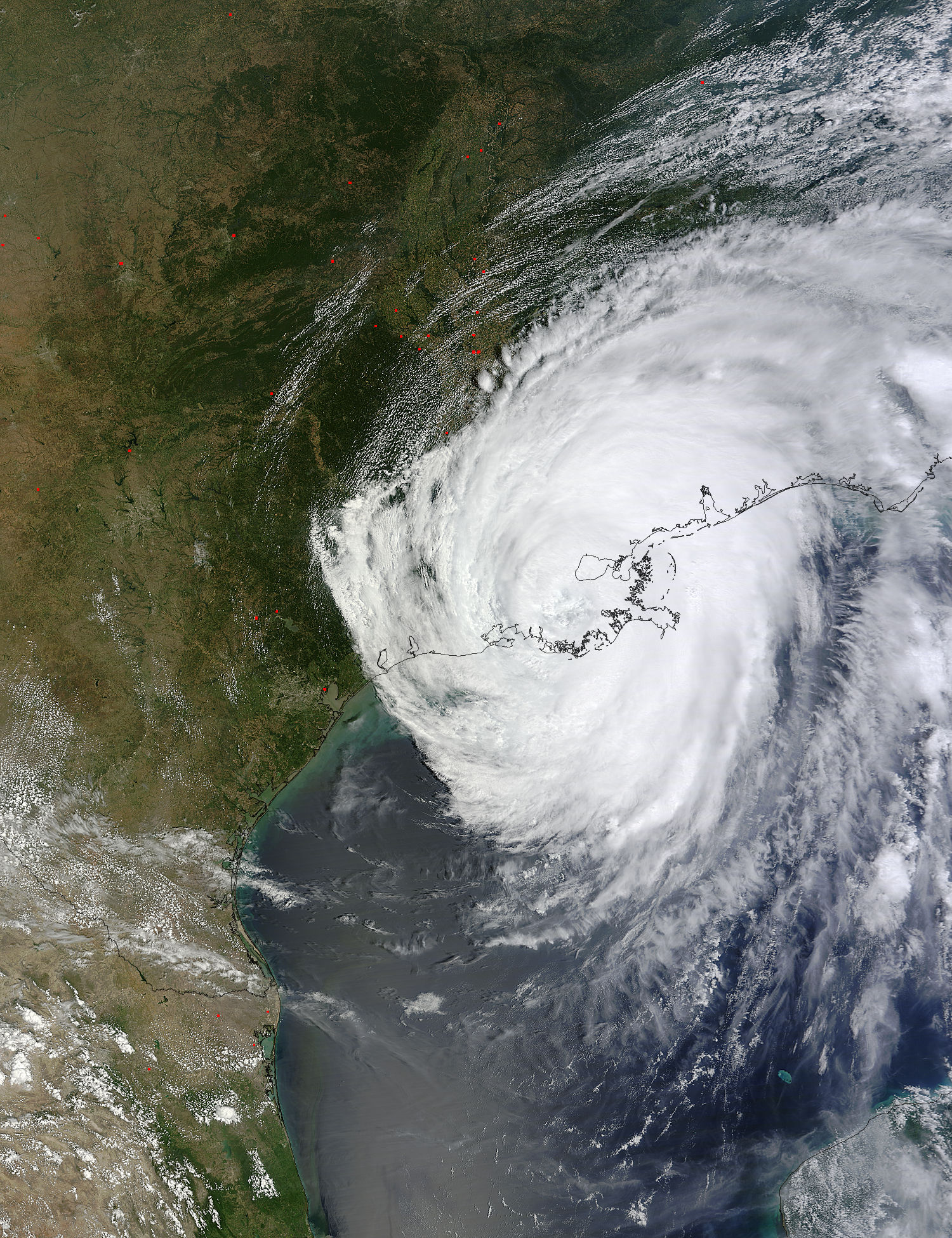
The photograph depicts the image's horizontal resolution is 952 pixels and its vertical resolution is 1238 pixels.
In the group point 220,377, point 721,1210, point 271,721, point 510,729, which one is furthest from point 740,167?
point 721,1210

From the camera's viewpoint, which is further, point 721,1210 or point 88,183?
point 88,183

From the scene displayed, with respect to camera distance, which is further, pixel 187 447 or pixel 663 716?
pixel 187 447

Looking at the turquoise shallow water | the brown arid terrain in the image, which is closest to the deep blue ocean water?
the turquoise shallow water

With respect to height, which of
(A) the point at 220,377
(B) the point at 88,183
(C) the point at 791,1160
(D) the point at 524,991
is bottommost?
(C) the point at 791,1160

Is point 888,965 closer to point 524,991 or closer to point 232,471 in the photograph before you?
point 524,991

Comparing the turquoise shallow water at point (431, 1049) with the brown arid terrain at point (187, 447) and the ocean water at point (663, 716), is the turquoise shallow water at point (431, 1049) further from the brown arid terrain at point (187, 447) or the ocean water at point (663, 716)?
the brown arid terrain at point (187, 447)

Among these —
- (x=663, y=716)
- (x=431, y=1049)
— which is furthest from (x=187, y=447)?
(x=431, y=1049)

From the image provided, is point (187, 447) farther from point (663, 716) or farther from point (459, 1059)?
point (459, 1059)
